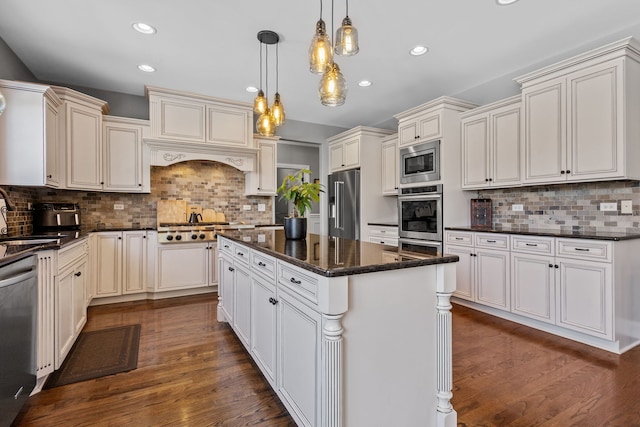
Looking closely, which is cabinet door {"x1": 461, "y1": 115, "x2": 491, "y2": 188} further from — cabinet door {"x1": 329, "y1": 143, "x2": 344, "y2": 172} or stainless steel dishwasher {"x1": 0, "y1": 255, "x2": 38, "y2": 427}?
stainless steel dishwasher {"x1": 0, "y1": 255, "x2": 38, "y2": 427}

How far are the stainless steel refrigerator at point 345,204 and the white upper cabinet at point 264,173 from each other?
108cm

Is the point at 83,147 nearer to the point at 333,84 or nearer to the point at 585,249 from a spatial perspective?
the point at 333,84

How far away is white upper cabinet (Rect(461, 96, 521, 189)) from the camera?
3.28 metres

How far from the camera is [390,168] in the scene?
4.83 meters

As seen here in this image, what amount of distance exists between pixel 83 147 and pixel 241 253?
2.58 m

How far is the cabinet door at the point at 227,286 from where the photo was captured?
8.72ft

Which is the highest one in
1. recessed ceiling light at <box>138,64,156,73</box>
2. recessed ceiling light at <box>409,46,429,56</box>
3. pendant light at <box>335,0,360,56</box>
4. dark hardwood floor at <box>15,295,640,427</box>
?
recessed ceiling light at <box>409,46,429,56</box>

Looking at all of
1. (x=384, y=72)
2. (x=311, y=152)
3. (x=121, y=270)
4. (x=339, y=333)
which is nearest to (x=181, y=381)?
(x=339, y=333)

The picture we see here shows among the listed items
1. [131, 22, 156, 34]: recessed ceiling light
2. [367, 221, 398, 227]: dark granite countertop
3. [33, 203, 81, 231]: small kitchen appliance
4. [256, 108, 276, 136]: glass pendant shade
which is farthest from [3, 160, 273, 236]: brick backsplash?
[256, 108, 276, 136]: glass pendant shade

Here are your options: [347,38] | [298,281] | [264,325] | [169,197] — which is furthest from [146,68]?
[298,281]

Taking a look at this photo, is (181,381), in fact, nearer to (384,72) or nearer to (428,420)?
(428,420)

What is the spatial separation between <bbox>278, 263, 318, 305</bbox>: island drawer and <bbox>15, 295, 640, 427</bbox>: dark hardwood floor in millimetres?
736

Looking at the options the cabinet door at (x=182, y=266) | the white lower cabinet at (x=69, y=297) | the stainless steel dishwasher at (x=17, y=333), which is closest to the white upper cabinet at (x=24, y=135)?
the white lower cabinet at (x=69, y=297)

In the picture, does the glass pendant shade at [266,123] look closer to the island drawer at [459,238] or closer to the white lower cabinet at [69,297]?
the white lower cabinet at [69,297]
